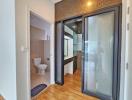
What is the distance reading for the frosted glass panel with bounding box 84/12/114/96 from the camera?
2468mm

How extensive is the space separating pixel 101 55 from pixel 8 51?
81.5 inches

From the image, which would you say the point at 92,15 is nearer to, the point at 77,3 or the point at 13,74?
the point at 77,3

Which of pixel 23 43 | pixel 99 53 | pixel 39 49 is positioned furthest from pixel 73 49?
pixel 23 43

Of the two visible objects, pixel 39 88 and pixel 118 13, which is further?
pixel 39 88

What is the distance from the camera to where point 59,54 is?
3.54 metres

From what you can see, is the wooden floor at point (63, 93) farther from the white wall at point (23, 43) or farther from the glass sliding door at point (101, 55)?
the white wall at point (23, 43)

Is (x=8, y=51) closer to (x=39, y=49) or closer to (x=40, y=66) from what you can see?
(x=40, y=66)

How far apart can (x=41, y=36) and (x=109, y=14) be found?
3852 millimetres

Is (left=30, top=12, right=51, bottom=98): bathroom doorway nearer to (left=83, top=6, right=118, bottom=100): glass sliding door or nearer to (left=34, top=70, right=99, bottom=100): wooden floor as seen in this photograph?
(left=34, top=70, right=99, bottom=100): wooden floor

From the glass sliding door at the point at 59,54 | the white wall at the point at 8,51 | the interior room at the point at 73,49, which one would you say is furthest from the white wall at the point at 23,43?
the interior room at the point at 73,49

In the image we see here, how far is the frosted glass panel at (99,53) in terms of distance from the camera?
8.10ft

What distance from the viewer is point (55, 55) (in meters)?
3.62

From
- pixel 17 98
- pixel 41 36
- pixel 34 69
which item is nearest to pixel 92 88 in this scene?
pixel 17 98

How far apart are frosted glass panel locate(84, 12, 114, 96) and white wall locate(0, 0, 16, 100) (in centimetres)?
173
